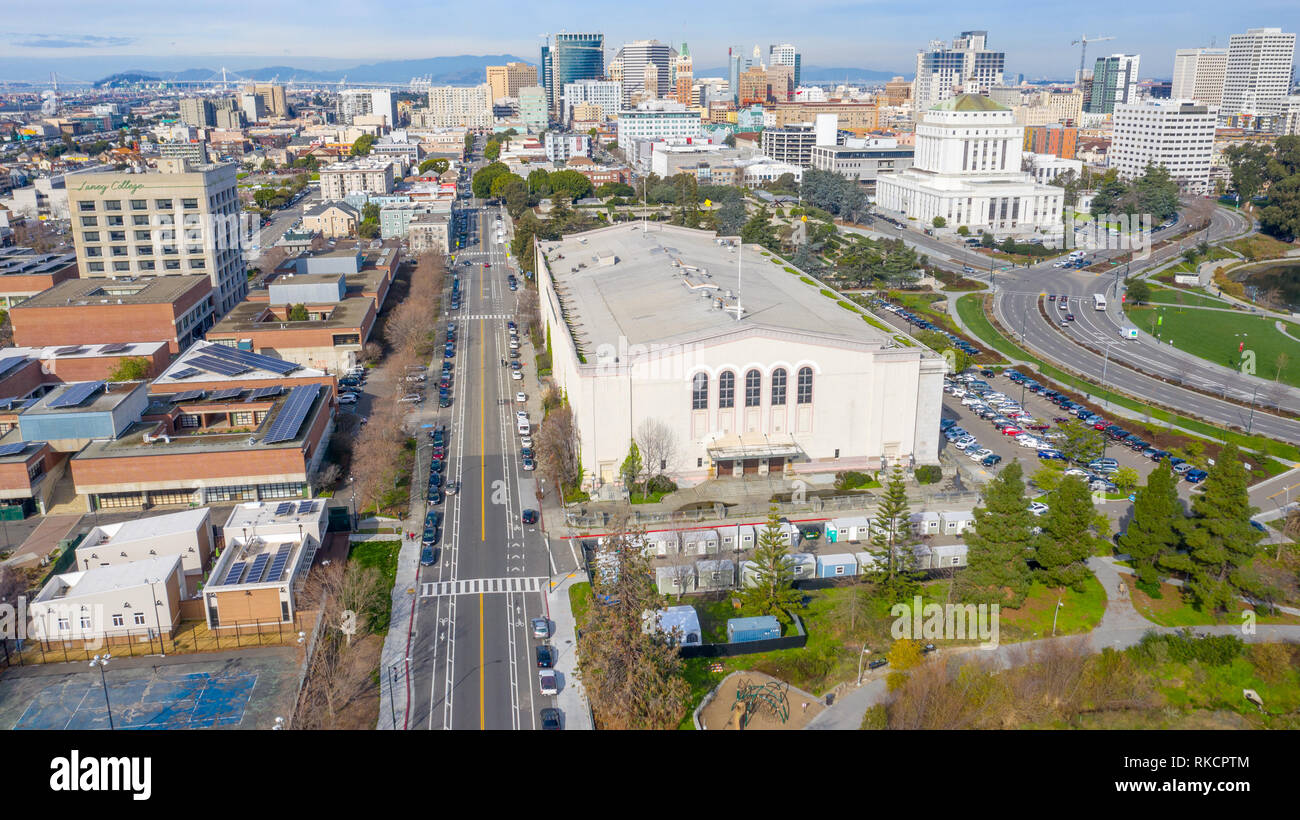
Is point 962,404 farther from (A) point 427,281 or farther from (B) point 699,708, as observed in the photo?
(A) point 427,281

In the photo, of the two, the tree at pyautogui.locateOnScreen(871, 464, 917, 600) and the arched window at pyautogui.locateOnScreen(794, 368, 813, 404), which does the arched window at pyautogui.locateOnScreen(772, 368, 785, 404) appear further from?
the tree at pyautogui.locateOnScreen(871, 464, 917, 600)

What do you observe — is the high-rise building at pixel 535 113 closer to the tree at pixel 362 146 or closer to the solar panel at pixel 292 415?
the tree at pixel 362 146

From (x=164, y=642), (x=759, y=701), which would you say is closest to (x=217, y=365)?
(x=164, y=642)

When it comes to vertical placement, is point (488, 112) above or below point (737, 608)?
above

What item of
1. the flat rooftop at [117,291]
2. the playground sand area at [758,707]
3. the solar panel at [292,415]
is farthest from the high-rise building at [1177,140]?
the playground sand area at [758,707]

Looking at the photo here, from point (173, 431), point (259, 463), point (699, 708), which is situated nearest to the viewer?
point (699, 708)

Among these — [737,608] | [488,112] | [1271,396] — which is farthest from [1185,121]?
[488,112]
